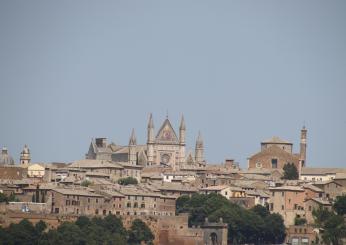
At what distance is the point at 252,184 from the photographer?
152 metres

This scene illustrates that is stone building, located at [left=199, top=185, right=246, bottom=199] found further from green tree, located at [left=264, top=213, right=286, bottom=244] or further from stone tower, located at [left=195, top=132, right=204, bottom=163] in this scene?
stone tower, located at [left=195, top=132, right=204, bottom=163]

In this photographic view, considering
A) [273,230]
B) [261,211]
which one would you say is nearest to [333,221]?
[273,230]

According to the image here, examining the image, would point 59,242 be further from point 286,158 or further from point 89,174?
point 286,158

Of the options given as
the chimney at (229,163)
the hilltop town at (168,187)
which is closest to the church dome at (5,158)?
the hilltop town at (168,187)

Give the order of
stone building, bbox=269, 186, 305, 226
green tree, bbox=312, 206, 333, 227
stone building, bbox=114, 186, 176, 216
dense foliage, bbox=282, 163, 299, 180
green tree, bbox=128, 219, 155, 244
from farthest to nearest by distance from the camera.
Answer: dense foliage, bbox=282, 163, 299, 180 < stone building, bbox=269, 186, 305, 226 < stone building, bbox=114, 186, 176, 216 < green tree, bbox=312, 206, 333, 227 < green tree, bbox=128, 219, 155, 244

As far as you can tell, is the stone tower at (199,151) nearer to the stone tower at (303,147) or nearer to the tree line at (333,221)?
the stone tower at (303,147)

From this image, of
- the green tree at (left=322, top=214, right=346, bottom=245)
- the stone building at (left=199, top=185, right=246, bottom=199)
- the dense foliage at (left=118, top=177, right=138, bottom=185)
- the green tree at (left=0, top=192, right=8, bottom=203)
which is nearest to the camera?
the green tree at (left=0, top=192, right=8, bottom=203)

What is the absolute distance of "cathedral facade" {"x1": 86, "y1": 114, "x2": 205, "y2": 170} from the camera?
17812cm

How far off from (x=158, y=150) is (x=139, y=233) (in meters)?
51.0

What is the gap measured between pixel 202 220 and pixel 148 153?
1657 inches

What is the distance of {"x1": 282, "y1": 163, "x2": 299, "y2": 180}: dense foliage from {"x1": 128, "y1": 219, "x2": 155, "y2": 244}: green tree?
30.4 metres

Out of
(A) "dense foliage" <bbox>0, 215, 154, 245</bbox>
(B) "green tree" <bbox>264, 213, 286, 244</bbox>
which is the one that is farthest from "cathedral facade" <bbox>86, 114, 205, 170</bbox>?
(A) "dense foliage" <bbox>0, 215, 154, 245</bbox>

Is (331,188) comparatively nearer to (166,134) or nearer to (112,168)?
(112,168)

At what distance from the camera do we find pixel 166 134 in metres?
182
